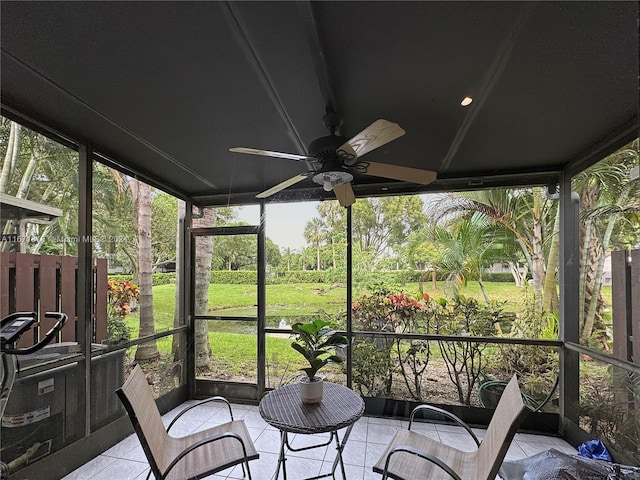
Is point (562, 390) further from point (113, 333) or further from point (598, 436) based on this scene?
point (113, 333)

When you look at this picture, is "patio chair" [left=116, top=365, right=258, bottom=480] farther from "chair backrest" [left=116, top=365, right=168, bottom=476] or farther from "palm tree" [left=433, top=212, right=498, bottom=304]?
"palm tree" [left=433, top=212, right=498, bottom=304]

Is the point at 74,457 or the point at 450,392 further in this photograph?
the point at 450,392

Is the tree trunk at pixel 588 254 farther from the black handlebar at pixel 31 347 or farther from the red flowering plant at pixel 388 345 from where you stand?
the black handlebar at pixel 31 347

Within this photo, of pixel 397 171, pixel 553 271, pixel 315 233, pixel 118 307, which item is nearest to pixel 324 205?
pixel 315 233

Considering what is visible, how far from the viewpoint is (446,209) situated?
3275 mm

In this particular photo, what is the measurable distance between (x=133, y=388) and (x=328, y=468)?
1.59 m

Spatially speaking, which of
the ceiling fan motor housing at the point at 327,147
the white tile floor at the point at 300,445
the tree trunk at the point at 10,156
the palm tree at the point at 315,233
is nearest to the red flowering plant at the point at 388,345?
the white tile floor at the point at 300,445

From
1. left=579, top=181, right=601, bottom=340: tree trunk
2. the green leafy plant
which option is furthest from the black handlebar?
left=579, top=181, right=601, bottom=340: tree trunk

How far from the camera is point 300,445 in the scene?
107 inches

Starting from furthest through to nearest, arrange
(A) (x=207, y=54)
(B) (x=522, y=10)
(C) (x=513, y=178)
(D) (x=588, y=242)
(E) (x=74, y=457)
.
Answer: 1. (C) (x=513, y=178)
2. (D) (x=588, y=242)
3. (E) (x=74, y=457)
4. (A) (x=207, y=54)
5. (B) (x=522, y=10)

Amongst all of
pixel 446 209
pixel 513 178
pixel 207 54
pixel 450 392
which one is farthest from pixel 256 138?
pixel 450 392

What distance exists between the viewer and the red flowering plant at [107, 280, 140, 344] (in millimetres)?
2732

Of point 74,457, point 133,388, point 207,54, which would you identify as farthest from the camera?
point 74,457

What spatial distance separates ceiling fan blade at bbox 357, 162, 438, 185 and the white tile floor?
2217 millimetres
